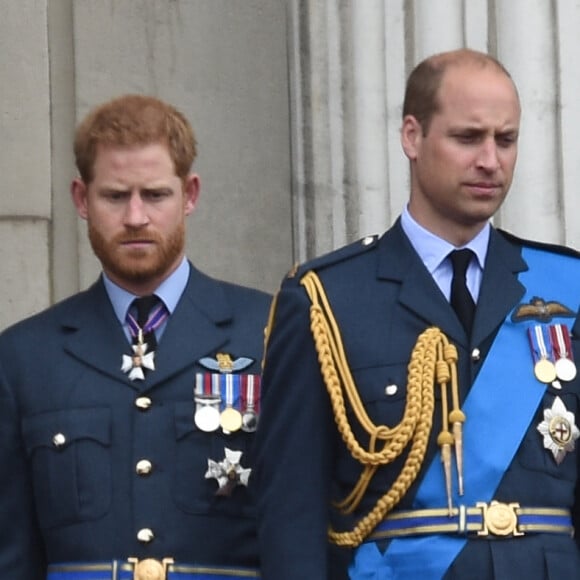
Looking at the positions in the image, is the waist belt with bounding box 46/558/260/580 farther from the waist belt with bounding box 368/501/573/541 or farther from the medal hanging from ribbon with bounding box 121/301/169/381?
the waist belt with bounding box 368/501/573/541

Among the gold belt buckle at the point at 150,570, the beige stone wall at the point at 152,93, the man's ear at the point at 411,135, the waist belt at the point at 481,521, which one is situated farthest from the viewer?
the beige stone wall at the point at 152,93

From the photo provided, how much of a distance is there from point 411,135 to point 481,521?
0.82 m

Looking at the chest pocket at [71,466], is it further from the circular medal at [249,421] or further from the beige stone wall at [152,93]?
the beige stone wall at [152,93]

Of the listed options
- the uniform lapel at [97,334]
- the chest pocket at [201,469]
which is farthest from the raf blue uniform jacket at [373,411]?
the uniform lapel at [97,334]

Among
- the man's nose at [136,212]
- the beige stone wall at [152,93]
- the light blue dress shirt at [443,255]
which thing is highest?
the beige stone wall at [152,93]

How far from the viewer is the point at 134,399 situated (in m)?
6.40

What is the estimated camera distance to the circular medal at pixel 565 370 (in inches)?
232

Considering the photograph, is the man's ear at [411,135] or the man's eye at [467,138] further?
the man's ear at [411,135]

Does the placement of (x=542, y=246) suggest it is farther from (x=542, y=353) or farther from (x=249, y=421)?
(x=249, y=421)

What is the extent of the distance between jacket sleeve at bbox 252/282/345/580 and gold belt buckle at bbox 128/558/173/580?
39 centimetres

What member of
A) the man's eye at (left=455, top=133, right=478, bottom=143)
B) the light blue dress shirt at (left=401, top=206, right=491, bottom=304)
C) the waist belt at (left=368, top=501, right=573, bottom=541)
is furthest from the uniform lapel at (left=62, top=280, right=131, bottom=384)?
the man's eye at (left=455, top=133, right=478, bottom=143)

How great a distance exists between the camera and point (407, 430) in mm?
5789

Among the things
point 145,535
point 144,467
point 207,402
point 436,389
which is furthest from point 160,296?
point 436,389

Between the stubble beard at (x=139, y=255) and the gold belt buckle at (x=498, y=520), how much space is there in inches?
40.6
